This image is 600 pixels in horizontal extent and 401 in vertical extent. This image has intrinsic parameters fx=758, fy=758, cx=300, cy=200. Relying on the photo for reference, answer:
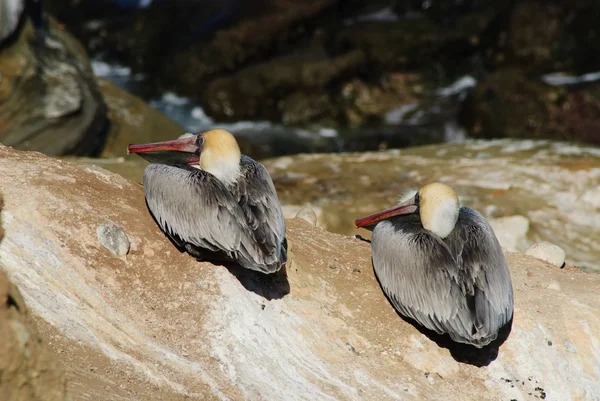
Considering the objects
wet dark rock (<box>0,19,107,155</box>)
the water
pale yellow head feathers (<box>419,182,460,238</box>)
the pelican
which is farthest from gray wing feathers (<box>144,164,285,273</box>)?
the water

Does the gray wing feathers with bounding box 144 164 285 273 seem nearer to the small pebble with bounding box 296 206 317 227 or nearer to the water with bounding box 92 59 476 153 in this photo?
the small pebble with bounding box 296 206 317 227

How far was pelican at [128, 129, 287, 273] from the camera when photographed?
482cm

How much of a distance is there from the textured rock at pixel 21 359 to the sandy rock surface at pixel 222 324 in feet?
2.51

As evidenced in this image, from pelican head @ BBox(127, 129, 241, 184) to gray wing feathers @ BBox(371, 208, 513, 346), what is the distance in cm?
120

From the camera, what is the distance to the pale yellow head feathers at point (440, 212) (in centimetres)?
532

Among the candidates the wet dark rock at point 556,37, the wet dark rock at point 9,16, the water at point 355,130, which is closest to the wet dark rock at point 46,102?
the wet dark rock at point 9,16

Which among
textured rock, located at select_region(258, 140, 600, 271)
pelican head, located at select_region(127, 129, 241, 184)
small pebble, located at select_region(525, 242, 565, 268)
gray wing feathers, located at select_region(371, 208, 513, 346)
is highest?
pelican head, located at select_region(127, 129, 241, 184)

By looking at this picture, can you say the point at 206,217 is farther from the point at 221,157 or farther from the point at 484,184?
the point at 484,184

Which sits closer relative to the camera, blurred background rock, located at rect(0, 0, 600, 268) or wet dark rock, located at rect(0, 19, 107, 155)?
blurred background rock, located at rect(0, 0, 600, 268)

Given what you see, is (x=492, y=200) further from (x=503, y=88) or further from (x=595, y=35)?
(x=595, y=35)

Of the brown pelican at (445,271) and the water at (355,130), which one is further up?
the brown pelican at (445,271)

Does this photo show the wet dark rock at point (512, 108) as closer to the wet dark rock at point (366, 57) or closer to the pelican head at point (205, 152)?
the wet dark rock at point (366, 57)

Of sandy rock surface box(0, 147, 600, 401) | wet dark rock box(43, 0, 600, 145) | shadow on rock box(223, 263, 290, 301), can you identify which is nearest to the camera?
sandy rock surface box(0, 147, 600, 401)

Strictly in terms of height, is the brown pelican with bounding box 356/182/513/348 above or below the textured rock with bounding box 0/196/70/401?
below
